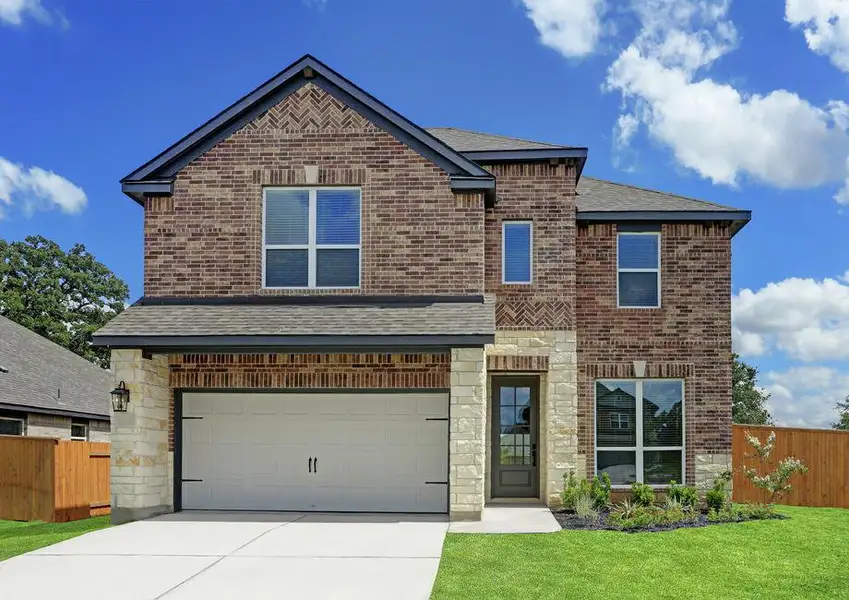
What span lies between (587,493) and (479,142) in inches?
280

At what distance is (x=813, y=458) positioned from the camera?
17922 millimetres

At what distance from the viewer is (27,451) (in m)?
17.0

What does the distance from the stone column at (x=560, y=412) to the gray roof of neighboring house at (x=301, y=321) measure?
206 centimetres

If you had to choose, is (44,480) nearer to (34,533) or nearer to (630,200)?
(34,533)

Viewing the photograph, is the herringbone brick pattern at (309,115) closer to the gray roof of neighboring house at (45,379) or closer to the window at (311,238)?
the window at (311,238)

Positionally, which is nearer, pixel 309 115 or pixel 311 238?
pixel 311 238

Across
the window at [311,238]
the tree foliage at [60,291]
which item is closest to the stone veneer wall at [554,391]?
the window at [311,238]

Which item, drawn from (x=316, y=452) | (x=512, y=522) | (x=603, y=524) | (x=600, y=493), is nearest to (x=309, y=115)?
(x=316, y=452)

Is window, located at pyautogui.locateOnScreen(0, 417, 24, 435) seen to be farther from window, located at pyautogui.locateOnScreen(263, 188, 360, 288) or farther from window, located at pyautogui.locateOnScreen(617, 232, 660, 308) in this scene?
window, located at pyautogui.locateOnScreen(617, 232, 660, 308)

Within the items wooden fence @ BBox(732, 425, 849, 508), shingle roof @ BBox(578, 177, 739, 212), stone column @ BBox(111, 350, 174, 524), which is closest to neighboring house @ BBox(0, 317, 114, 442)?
stone column @ BBox(111, 350, 174, 524)

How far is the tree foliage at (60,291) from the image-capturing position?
4141 cm

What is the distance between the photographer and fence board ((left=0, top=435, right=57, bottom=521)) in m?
16.7

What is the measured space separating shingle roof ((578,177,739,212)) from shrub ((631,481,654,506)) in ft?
16.7

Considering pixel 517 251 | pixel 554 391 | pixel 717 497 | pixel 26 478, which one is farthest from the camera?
pixel 26 478
